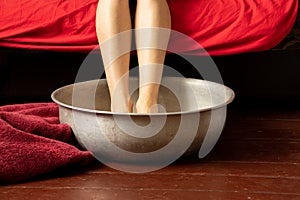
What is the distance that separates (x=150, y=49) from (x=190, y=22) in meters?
0.22

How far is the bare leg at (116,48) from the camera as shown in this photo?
1221mm

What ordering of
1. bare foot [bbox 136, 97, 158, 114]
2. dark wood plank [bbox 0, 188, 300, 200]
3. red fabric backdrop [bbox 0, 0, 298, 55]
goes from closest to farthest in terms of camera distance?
dark wood plank [bbox 0, 188, 300, 200] < bare foot [bbox 136, 97, 158, 114] < red fabric backdrop [bbox 0, 0, 298, 55]

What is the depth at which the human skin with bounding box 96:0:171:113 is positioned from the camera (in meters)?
1.22

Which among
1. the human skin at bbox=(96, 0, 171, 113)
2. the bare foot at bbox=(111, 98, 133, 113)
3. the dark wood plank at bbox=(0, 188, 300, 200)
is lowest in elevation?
the dark wood plank at bbox=(0, 188, 300, 200)

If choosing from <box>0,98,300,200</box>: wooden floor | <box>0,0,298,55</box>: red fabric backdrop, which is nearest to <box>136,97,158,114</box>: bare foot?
<box>0,98,300,200</box>: wooden floor

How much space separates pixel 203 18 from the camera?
4.63 feet

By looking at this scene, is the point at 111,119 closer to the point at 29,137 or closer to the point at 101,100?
the point at 29,137

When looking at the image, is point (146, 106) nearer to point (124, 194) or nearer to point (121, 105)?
point (121, 105)

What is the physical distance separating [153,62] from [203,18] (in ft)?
0.86

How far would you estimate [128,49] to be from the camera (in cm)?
125

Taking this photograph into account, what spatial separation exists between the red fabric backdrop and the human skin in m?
0.16

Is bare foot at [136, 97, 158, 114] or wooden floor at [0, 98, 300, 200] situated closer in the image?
wooden floor at [0, 98, 300, 200]

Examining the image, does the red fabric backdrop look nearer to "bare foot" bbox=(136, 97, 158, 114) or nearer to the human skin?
the human skin

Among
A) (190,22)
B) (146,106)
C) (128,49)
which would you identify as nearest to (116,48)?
(128,49)
